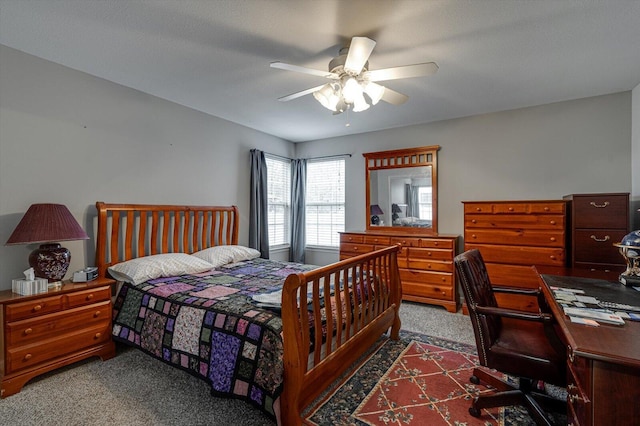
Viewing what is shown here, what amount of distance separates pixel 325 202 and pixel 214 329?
142 inches

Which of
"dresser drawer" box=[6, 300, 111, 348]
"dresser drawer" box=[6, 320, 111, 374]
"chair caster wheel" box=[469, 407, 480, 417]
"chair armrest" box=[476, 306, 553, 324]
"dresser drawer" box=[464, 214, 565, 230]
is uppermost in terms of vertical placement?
"dresser drawer" box=[464, 214, 565, 230]

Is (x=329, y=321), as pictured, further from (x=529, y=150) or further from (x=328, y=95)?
(x=529, y=150)

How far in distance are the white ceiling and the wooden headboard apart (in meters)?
1.37

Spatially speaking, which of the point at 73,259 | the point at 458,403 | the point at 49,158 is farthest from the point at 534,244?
the point at 49,158

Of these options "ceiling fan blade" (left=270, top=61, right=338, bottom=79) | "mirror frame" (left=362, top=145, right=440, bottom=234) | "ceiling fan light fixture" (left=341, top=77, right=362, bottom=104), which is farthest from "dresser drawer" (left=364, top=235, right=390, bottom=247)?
"ceiling fan blade" (left=270, top=61, right=338, bottom=79)

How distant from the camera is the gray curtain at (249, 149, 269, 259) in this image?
4.55 meters

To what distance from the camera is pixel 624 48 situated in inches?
92.3

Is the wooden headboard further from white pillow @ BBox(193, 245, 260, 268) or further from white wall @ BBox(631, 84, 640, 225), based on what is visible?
white wall @ BBox(631, 84, 640, 225)

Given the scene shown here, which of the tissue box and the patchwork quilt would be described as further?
the tissue box

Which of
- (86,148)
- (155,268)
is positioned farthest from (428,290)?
(86,148)

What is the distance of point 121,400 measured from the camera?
81.0 inches

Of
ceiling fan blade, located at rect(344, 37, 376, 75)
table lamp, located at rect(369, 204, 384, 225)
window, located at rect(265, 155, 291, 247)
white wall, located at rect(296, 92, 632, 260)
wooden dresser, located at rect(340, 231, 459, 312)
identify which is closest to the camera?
ceiling fan blade, located at rect(344, 37, 376, 75)

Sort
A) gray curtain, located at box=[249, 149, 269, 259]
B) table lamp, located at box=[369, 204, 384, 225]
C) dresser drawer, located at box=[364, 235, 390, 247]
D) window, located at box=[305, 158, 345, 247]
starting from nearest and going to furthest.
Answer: dresser drawer, located at box=[364, 235, 390, 247], gray curtain, located at box=[249, 149, 269, 259], table lamp, located at box=[369, 204, 384, 225], window, located at box=[305, 158, 345, 247]

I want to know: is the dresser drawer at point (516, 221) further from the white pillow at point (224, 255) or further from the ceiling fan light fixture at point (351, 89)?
the white pillow at point (224, 255)
